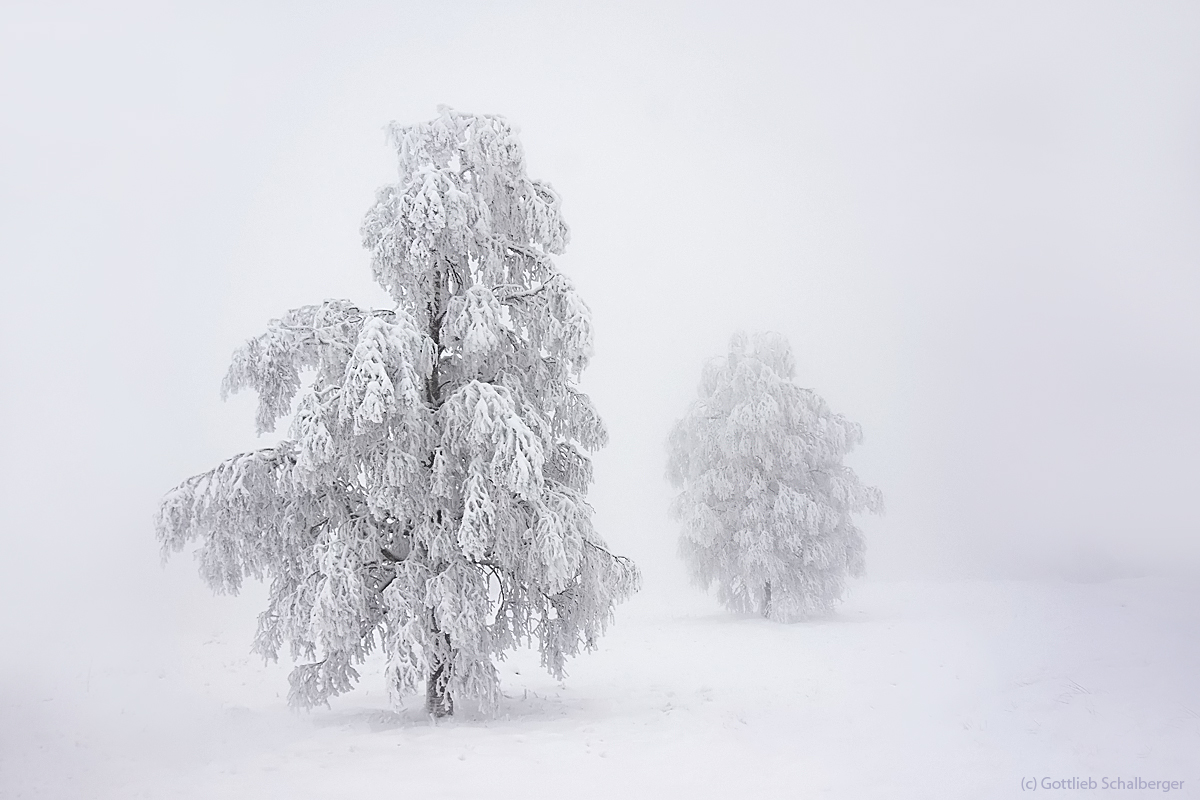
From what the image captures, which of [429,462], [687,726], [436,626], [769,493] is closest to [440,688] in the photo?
[436,626]

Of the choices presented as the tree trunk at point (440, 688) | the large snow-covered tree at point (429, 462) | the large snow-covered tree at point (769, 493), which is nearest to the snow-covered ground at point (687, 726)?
the tree trunk at point (440, 688)

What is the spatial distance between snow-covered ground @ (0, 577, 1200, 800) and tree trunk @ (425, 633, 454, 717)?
291 millimetres

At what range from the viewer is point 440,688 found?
428 inches

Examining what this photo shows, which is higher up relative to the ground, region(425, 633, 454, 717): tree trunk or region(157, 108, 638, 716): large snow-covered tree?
region(157, 108, 638, 716): large snow-covered tree

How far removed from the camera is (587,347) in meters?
11.3

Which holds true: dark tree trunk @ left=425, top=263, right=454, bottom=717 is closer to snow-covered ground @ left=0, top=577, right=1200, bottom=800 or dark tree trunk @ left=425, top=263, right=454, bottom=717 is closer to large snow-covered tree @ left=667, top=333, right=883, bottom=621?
snow-covered ground @ left=0, top=577, right=1200, bottom=800

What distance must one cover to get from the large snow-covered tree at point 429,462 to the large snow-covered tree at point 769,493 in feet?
45.6

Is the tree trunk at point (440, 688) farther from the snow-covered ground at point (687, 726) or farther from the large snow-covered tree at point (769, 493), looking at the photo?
the large snow-covered tree at point (769, 493)

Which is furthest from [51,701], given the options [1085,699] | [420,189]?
[1085,699]

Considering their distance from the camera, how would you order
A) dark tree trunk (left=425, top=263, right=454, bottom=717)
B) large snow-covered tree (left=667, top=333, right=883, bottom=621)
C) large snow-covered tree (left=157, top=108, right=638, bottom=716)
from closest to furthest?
large snow-covered tree (left=157, top=108, right=638, bottom=716), dark tree trunk (left=425, top=263, right=454, bottom=717), large snow-covered tree (left=667, top=333, right=883, bottom=621)

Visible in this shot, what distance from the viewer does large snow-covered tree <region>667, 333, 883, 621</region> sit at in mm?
24344

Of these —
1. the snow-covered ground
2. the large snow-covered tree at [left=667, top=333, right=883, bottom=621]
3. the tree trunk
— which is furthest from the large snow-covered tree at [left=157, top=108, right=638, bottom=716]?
the large snow-covered tree at [left=667, top=333, right=883, bottom=621]

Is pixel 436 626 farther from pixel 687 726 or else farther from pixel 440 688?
pixel 687 726

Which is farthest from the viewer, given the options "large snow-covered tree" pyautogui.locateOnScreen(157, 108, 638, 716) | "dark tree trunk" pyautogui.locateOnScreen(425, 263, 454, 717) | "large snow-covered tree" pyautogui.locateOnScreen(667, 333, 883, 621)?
"large snow-covered tree" pyautogui.locateOnScreen(667, 333, 883, 621)
